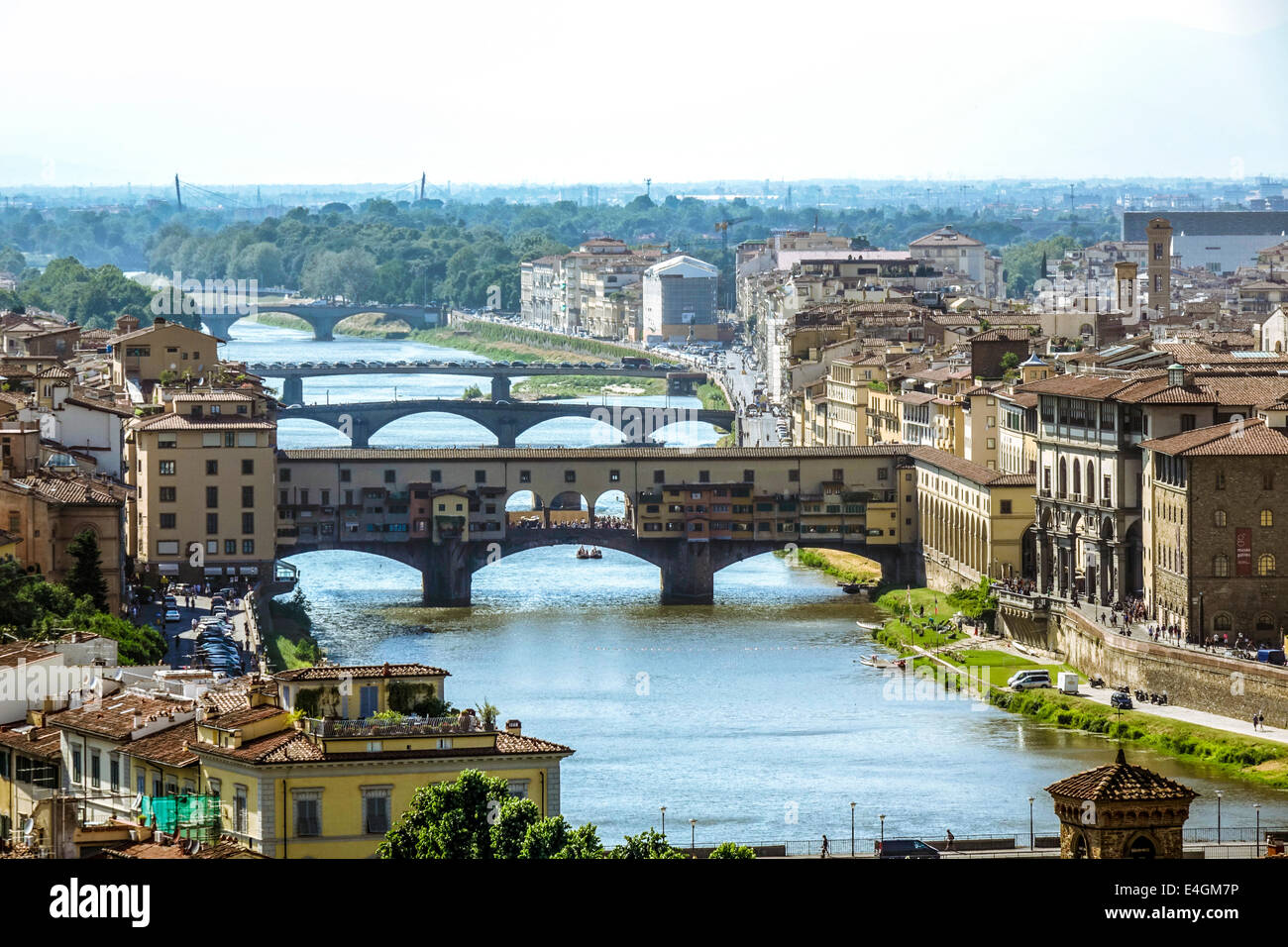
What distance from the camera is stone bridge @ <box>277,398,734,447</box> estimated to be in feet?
172

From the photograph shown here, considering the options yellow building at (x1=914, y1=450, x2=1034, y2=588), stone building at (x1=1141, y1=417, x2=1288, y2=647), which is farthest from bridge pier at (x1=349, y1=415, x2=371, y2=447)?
stone building at (x1=1141, y1=417, x2=1288, y2=647)

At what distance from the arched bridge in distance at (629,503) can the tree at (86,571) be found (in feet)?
32.3

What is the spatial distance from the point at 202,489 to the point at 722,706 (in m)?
10.1

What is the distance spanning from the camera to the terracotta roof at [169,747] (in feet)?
40.8

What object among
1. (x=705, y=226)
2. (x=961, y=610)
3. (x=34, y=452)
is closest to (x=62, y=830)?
(x=34, y=452)

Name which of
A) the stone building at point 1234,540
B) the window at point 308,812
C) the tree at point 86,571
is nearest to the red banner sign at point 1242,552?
the stone building at point 1234,540

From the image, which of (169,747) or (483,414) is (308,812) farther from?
(483,414)

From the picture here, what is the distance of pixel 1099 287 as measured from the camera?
248 ft

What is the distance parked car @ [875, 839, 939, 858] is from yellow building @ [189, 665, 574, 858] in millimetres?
2755

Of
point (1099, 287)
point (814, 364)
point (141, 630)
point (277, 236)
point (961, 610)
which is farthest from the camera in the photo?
point (277, 236)

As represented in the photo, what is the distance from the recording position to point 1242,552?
27.0 m
